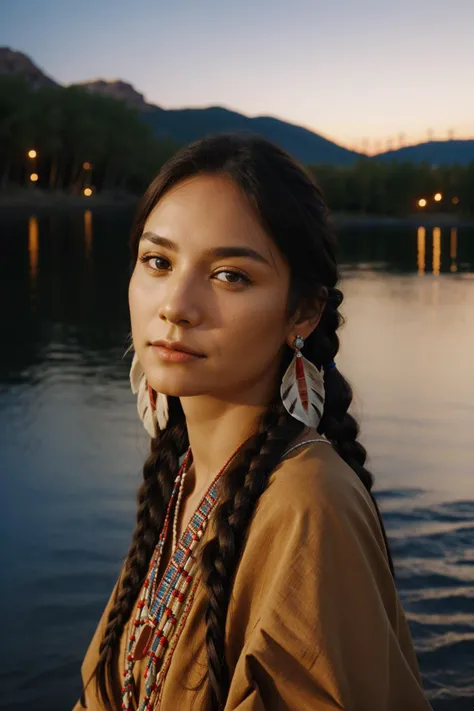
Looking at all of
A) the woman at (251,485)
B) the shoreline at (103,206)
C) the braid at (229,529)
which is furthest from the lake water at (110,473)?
the shoreline at (103,206)

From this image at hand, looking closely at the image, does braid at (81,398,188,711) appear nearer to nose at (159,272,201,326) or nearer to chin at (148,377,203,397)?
chin at (148,377,203,397)

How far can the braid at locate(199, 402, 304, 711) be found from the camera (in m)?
1.57

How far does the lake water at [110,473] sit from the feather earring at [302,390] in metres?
2.10

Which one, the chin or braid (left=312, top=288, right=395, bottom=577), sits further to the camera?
braid (left=312, top=288, right=395, bottom=577)

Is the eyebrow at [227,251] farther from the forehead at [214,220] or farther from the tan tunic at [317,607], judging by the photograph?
the tan tunic at [317,607]

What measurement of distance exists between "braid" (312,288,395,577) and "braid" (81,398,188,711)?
0.40 meters

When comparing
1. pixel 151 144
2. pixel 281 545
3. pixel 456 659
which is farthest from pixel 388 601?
pixel 151 144

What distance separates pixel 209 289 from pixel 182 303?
6cm

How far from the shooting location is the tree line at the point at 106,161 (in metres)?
64.1

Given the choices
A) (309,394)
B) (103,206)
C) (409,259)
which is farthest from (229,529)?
(103,206)

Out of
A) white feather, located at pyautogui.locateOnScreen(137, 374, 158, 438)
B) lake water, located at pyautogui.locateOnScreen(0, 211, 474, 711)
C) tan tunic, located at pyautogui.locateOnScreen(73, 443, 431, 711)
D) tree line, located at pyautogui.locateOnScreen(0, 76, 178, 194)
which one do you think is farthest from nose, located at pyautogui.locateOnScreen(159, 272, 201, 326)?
tree line, located at pyautogui.locateOnScreen(0, 76, 178, 194)

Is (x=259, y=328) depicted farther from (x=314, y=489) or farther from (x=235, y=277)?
(x=314, y=489)

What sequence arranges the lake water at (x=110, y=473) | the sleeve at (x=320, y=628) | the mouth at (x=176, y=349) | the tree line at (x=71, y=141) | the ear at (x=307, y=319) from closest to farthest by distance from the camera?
the sleeve at (x=320, y=628) < the mouth at (x=176, y=349) < the ear at (x=307, y=319) < the lake water at (x=110, y=473) < the tree line at (x=71, y=141)

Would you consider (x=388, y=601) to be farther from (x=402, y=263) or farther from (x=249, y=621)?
(x=402, y=263)
